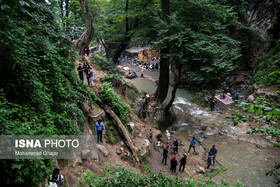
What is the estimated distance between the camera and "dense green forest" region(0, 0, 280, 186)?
3.39 m

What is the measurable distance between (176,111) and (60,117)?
41.9 ft

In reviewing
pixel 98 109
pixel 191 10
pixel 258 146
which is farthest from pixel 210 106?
pixel 98 109

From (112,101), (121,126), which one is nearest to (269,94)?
(121,126)

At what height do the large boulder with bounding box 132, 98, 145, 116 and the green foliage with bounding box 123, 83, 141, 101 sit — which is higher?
the green foliage with bounding box 123, 83, 141, 101

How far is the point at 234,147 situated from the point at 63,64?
11363 millimetres

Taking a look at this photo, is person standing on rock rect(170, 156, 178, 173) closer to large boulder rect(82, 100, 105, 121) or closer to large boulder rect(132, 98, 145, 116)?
large boulder rect(82, 100, 105, 121)

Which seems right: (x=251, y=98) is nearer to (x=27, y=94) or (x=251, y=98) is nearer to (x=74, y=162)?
(x=74, y=162)

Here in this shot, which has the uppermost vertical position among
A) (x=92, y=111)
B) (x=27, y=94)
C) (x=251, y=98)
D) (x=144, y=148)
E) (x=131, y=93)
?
(x=27, y=94)

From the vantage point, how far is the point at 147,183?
14.3 feet

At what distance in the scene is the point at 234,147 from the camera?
10.9 metres

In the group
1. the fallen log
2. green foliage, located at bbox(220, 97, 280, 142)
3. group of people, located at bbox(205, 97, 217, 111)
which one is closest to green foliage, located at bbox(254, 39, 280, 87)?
group of people, located at bbox(205, 97, 217, 111)

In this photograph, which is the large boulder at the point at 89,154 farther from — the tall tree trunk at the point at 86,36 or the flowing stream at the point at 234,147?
the tall tree trunk at the point at 86,36

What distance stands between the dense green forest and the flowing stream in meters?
2.22

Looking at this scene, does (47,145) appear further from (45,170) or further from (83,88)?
(83,88)
